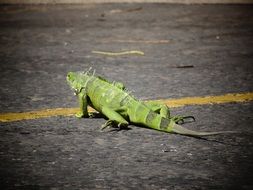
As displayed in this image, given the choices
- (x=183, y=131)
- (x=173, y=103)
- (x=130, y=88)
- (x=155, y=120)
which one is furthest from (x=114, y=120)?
(x=130, y=88)

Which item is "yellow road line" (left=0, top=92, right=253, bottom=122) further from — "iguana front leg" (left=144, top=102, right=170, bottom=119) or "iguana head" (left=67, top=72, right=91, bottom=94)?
"iguana front leg" (left=144, top=102, right=170, bottom=119)

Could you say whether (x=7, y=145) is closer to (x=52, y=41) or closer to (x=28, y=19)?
(x=52, y=41)

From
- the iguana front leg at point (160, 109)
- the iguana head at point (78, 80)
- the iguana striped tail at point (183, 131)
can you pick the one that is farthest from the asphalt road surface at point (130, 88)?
the iguana head at point (78, 80)

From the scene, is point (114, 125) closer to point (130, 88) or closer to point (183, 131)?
point (183, 131)

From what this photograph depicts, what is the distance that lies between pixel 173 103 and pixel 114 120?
84 centimetres

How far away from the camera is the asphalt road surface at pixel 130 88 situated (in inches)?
117

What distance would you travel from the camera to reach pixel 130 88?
5.04 m

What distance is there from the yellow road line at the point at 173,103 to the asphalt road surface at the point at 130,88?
10 centimetres

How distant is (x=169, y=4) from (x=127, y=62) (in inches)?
235

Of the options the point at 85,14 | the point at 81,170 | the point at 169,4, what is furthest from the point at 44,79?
the point at 169,4

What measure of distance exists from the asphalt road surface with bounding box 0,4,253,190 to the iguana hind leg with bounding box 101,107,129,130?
86mm

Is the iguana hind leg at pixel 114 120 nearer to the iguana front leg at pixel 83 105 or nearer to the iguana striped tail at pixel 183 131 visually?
the iguana front leg at pixel 83 105

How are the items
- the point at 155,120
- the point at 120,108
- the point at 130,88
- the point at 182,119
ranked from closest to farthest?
the point at 155,120
the point at 120,108
the point at 182,119
the point at 130,88

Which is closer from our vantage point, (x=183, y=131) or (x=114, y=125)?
(x=183, y=131)
